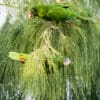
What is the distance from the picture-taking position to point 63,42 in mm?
1241

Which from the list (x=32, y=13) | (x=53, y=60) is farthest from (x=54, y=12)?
(x=53, y=60)

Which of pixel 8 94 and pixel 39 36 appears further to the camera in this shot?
pixel 8 94

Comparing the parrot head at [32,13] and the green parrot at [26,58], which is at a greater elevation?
the parrot head at [32,13]

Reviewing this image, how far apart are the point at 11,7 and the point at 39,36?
28 cm

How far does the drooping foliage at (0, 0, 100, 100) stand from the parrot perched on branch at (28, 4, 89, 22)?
0.04 m

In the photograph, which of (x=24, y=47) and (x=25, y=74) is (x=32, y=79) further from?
(x=24, y=47)

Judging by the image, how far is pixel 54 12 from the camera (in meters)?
1.24

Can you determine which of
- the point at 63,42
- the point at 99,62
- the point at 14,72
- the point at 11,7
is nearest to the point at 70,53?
the point at 63,42

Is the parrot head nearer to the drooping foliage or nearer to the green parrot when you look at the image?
the drooping foliage

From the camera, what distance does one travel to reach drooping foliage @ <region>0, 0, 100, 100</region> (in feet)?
3.63

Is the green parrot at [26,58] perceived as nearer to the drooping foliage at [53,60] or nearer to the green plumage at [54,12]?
the drooping foliage at [53,60]

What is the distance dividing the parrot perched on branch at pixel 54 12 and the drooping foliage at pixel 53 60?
38mm

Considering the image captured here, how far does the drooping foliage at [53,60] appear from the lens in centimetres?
111

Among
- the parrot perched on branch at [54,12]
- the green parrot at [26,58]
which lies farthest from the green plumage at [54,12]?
the green parrot at [26,58]
